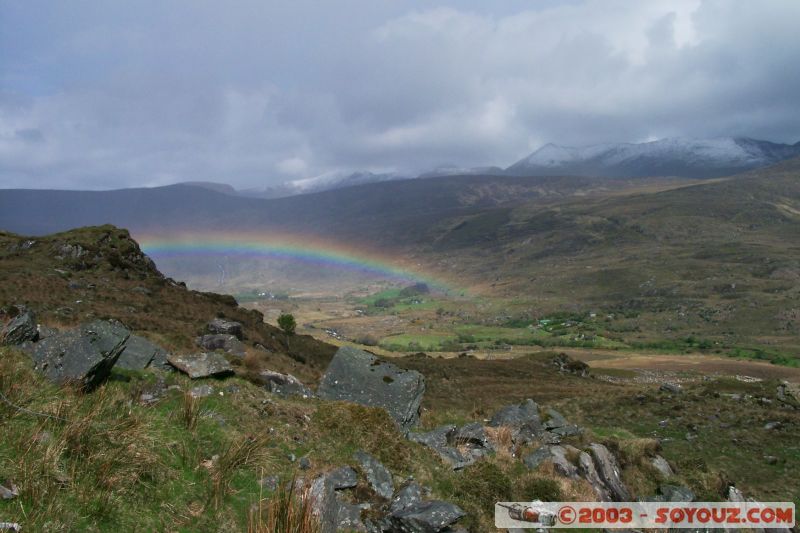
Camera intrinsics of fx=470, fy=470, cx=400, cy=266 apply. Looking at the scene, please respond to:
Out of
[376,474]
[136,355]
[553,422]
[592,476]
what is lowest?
[553,422]

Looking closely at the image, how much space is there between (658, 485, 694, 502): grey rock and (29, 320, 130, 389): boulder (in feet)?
52.5

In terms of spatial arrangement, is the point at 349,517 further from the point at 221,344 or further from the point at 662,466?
the point at 221,344

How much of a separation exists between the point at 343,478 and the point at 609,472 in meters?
9.91

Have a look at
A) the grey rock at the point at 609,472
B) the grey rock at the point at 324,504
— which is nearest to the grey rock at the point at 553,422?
the grey rock at the point at 609,472

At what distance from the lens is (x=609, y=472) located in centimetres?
1495

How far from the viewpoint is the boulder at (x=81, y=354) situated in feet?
31.4

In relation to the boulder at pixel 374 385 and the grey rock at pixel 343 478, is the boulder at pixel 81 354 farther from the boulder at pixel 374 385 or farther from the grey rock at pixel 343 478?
the boulder at pixel 374 385

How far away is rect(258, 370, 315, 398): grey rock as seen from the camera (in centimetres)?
1602

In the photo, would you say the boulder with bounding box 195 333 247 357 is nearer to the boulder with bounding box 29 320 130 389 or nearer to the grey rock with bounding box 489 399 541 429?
the boulder with bounding box 29 320 130 389

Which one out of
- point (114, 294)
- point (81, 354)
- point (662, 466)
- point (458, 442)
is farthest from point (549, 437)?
point (114, 294)

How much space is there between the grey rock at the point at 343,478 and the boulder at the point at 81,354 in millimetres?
5283

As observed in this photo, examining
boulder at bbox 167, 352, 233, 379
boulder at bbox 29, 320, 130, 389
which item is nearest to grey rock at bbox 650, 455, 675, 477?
boulder at bbox 167, 352, 233, 379

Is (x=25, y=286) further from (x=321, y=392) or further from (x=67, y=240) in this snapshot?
(x=321, y=392)

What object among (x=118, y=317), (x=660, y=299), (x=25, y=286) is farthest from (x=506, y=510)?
(x=660, y=299)
